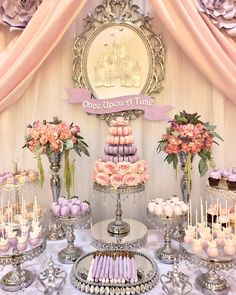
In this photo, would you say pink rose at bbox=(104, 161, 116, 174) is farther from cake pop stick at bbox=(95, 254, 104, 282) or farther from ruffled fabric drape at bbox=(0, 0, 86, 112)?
ruffled fabric drape at bbox=(0, 0, 86, 112)

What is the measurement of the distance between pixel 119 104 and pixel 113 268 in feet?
2.86

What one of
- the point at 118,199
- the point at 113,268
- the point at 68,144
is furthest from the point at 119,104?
the point at 113,268

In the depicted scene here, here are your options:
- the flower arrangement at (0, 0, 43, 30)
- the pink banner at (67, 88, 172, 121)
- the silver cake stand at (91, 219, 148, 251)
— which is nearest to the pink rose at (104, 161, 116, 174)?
the silver cake stand at (91, 219, 148, 251)

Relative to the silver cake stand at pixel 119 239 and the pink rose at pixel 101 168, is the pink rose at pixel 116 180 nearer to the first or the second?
the pink rose at pixel 101 168

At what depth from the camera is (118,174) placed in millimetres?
1382

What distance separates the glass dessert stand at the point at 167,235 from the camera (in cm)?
136

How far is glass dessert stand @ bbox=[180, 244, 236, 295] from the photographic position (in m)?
1.10

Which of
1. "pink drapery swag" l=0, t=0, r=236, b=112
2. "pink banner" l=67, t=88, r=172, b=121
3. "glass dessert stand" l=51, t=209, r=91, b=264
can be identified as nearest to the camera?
"glass dessert stand" l=51, t=209, r=91, b=264

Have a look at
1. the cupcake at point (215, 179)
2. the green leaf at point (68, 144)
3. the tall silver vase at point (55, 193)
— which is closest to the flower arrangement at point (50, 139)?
the green leaf at point (68, 144)

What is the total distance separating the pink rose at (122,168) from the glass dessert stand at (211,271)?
1.26 ft

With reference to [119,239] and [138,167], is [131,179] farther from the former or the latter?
[119,239]

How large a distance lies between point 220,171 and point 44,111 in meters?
1.00

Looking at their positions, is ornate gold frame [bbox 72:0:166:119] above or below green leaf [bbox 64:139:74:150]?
above

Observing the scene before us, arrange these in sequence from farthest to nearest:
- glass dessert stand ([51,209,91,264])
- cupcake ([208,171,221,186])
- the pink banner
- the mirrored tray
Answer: the pink banner, cupcake ([208,171,221,186]), glass dessert stand ([51,209,91,264]), the mirrored tray
